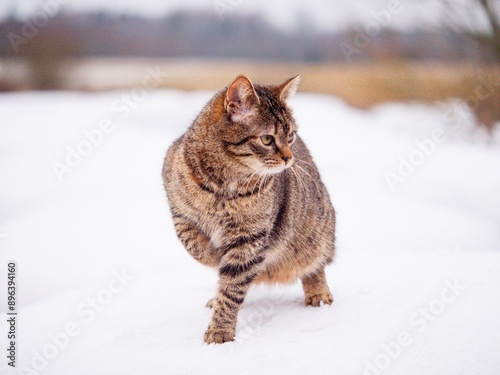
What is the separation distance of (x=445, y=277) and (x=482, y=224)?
2.38m

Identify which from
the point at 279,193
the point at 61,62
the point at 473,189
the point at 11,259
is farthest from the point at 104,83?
the point at 279,193

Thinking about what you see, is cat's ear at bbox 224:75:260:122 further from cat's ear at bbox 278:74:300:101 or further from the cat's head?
cat's ear at bbox 278:74:300:101

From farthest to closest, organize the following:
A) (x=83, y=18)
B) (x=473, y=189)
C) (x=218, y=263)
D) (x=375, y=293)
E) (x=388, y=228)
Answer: (x=83, y=18), (x=473, y=189), (x=388, y=228), (x=375, y=293), (x=218, y=263)

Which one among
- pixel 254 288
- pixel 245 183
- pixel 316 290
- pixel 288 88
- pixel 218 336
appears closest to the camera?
pixel 218 336

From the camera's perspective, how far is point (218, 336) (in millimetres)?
2326

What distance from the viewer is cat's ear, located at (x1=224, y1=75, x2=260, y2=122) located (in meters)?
2.33

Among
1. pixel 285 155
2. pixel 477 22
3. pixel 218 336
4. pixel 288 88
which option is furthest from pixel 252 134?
pixel 477 22

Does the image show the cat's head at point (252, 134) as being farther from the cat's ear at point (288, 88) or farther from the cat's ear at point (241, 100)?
the cat's ear at point (288, 88)

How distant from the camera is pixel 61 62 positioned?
8375 millimetres

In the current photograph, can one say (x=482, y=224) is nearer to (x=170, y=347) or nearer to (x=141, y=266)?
(x=141, y=266)

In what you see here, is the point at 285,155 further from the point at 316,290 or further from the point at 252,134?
the point at 316,290

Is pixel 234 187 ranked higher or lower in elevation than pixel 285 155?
lower

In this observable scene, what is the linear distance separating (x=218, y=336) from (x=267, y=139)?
99 cm

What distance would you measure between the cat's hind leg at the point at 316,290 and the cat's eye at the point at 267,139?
33.9 inches
